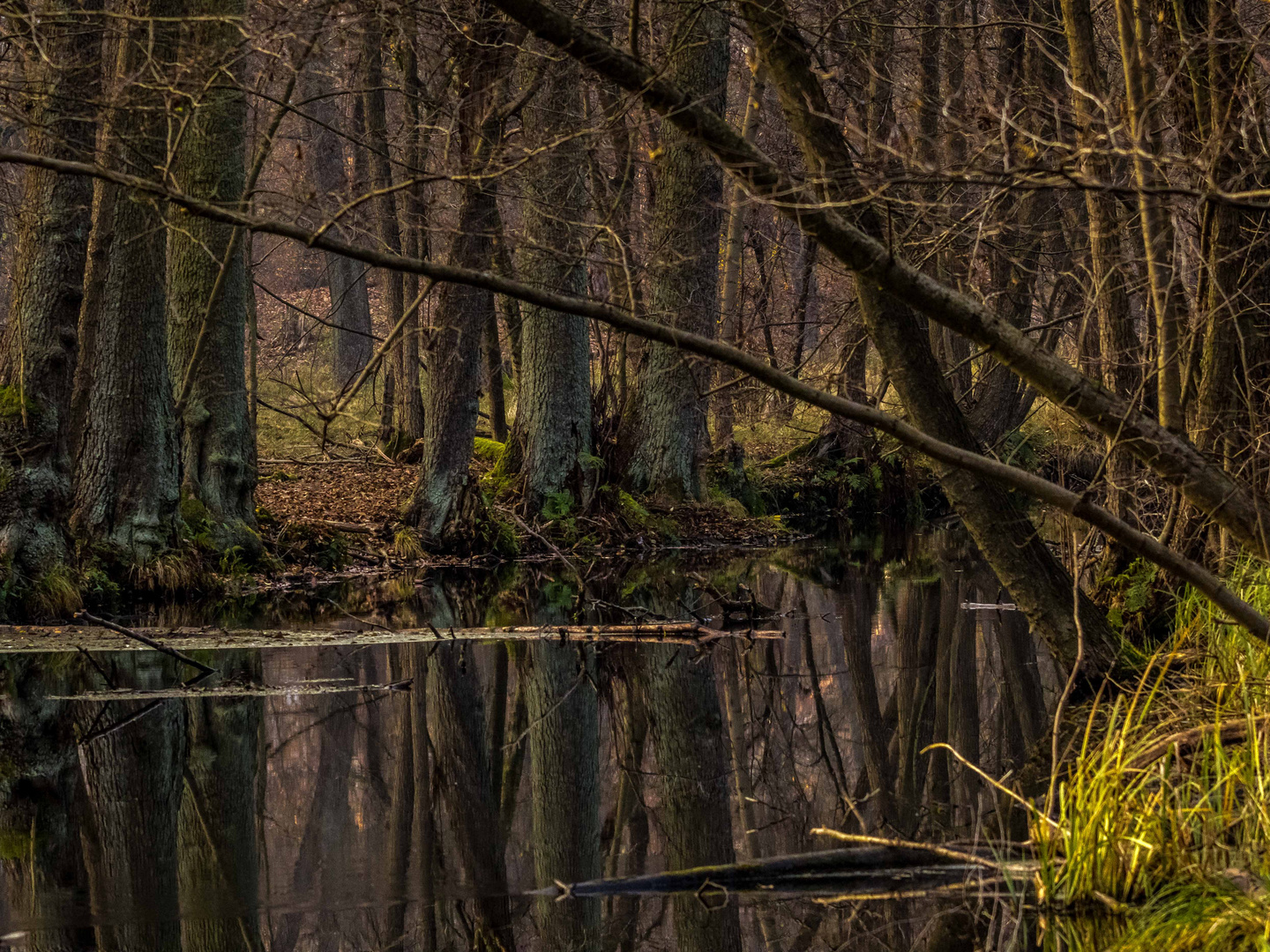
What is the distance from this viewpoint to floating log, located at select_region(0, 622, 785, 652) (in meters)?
9.99

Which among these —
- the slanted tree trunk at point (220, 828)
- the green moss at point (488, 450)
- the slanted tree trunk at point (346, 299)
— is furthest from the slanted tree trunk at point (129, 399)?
the slanted tree trunk at point (346, 299)

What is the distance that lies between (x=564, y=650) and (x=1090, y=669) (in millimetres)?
3846

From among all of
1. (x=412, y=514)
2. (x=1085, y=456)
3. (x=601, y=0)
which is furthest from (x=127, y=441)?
(x=1085, y=456)

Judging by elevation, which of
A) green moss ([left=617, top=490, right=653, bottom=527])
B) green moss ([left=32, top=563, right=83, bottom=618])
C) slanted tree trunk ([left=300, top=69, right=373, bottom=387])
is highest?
slanted tree trunk ([left=300, top=69, right=373, bottom=387])

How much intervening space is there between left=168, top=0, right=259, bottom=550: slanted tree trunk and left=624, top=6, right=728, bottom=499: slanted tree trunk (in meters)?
3.97

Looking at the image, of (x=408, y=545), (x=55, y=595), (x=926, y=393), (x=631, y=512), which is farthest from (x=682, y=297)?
(x=926, y=393)

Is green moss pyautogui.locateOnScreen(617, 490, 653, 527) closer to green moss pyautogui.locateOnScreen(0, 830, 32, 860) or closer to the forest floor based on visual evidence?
the forest floor

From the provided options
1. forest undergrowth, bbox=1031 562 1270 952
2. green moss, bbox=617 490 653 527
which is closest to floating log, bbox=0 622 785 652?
forest undergrowth, bbox=1031 562 1270 952

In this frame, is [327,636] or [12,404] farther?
[12,404]

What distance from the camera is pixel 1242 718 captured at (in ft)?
17.4

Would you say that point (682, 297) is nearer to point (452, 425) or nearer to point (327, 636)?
point (452, 425)

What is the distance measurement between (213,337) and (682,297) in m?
5.06

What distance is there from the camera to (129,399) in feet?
40.1

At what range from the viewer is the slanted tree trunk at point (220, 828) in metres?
4.78
